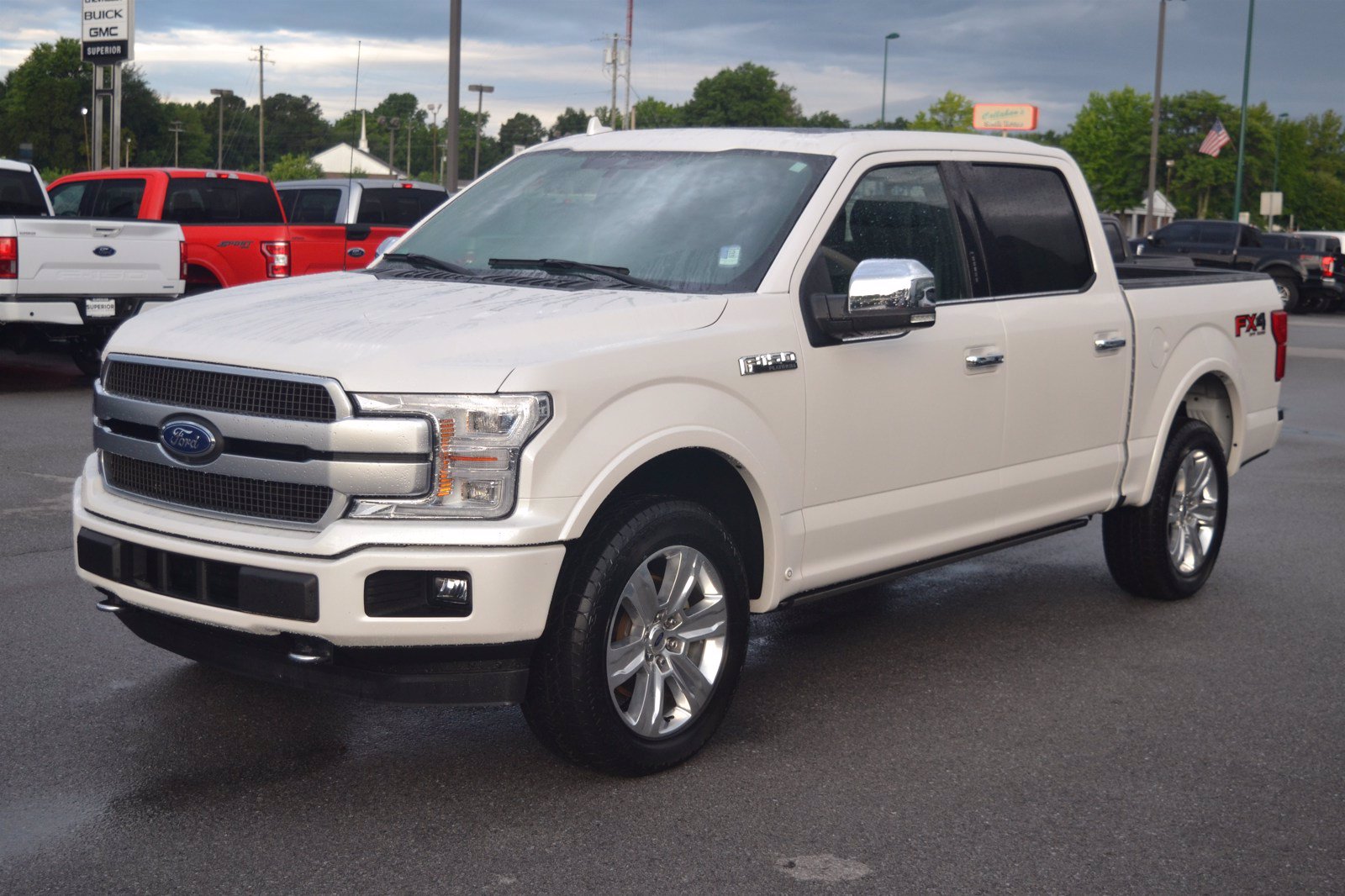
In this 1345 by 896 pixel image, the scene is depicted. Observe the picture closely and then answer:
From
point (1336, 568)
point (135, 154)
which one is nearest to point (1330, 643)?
point (1336, 568)

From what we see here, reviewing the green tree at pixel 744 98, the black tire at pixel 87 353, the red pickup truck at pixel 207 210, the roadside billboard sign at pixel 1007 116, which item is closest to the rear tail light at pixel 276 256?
the red pickup truck at pixel 207 210

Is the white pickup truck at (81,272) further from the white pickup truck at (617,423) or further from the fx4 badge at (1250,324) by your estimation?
the fx4 badge at (1250,324)

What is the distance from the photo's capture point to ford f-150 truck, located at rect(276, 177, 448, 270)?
59.0ft

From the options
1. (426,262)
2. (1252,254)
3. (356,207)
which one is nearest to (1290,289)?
(1252,254)

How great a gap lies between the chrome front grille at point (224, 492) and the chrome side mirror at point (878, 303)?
1.72 m

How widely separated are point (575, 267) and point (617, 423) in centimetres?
93

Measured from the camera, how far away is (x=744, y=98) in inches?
4998

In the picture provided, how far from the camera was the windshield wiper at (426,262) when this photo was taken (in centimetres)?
508

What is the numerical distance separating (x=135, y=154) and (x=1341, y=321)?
97.3 m

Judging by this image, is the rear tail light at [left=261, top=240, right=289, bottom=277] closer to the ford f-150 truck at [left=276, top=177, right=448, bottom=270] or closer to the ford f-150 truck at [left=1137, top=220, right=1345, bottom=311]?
the ford f-150 truck at [left=276, top=177, right=448, bottom=270]

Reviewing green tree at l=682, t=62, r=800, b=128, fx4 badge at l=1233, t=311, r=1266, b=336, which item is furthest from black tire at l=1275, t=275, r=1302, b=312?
green tree at l=682, t=62, r=800, b=128

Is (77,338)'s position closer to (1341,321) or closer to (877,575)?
(877,575)

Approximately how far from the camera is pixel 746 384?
4484mm

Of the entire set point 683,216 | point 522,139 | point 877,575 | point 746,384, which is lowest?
point 877,575
